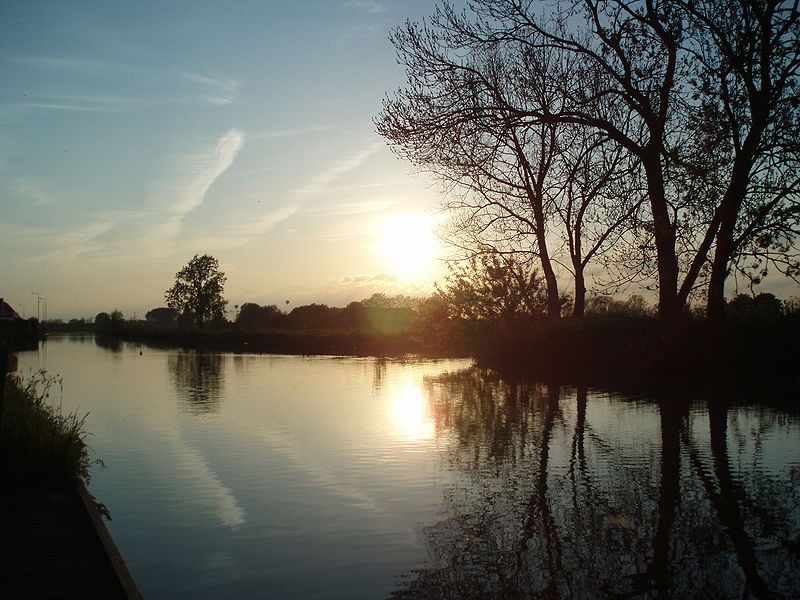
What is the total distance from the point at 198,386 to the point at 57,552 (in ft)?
69.6

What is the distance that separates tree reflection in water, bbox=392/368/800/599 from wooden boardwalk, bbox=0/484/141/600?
2.32m

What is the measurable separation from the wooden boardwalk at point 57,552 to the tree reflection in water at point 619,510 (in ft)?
7.61

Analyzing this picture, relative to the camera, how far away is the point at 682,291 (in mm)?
22766

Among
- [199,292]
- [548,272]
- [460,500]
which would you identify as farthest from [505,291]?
[199,292]

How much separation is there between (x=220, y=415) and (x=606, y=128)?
43.0 ft

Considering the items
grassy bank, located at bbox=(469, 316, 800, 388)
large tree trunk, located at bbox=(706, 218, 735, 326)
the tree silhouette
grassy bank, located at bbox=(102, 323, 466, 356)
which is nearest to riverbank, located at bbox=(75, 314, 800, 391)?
grassy bank, located at bbox=(469, 316, 800, 388)

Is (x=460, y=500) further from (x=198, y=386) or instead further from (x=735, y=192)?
(x=198, y=386)

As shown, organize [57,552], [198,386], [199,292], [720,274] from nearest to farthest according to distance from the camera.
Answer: [57,552] < [720,274] < [198,386] < [199,292]

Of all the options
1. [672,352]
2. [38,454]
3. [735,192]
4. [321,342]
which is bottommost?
[38,454]

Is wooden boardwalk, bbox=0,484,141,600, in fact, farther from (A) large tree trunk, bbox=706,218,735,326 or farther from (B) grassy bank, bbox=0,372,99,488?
(A) large tree trunk, bbox=706,218,735,326

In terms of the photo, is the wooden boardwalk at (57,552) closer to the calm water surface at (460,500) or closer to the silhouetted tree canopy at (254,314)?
the calm water surface at (460,500)

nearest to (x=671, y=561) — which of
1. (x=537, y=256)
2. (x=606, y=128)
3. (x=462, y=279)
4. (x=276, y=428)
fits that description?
(x=276, y=428)

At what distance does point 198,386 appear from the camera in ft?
89.3

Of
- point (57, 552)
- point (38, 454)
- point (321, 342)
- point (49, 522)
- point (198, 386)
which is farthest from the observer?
point (321, 342)
